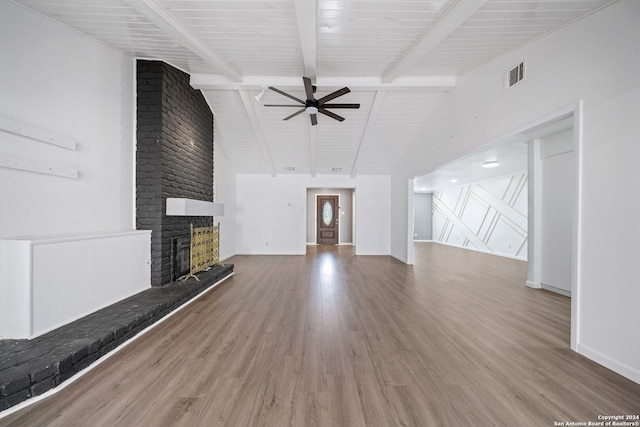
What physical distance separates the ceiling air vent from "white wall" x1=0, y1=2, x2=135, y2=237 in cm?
508

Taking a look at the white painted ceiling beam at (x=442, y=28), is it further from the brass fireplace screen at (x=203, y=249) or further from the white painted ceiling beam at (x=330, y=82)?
the brass fireplace screen at (x=203, y=249)

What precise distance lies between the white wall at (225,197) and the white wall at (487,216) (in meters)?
8.46

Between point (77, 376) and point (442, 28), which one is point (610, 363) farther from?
point (77, 376)

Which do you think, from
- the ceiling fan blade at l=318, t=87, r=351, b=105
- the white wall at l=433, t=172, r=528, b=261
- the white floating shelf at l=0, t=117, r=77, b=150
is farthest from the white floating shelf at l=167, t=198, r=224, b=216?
the white wall at l=433, t=172, r=528, b=261

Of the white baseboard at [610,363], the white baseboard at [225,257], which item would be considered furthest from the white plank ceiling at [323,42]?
the white baseboard at [225,257]

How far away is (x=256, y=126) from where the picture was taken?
5402 mm

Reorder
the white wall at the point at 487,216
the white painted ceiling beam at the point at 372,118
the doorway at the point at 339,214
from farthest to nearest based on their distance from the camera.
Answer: the doorway at the point at 339,214 → the white wall at the point at 487,216 → the white painted ceiling beam at the point at 372,118

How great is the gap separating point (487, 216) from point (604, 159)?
7.32m

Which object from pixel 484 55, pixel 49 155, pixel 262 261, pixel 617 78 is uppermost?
pixel 484 55

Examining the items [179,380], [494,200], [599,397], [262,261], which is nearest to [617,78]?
[599,397]

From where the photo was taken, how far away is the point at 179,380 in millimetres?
1816

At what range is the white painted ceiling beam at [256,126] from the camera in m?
4.63

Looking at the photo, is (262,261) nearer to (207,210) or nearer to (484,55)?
(207,210)

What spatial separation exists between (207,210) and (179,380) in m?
3.20
